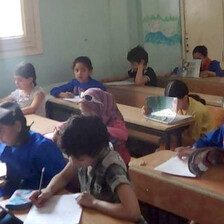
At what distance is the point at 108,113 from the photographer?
9.32ft

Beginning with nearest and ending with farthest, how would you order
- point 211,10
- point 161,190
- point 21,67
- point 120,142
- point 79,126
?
1. point 79,126
2. point 161,190
3. point 120,142
4. point 21,67
5. point 211,10

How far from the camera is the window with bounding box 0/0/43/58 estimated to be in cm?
418

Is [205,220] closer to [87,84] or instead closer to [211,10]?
[87,84]

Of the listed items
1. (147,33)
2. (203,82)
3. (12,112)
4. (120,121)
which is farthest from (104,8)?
(12,112)

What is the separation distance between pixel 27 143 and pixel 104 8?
123 inches

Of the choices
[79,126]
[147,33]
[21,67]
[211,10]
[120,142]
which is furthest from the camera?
[147,33]

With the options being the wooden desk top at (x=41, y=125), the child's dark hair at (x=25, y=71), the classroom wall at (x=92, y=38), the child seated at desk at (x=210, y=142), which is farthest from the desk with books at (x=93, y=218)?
the classroom wall at (x=92, y=38)

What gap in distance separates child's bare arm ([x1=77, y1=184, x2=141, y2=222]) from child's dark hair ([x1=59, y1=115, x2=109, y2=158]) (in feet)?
0.61

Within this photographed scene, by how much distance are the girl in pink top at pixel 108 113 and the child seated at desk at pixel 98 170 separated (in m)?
0.91

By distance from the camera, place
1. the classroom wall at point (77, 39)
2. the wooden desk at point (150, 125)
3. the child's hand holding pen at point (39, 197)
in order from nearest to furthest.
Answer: the child's hand holding pen at point (39, 197) → the wooden desk at point (150, 125) → the classroom wall at point (77, 39)

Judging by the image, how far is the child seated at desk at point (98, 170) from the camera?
1636mm

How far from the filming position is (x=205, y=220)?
6.37 ft

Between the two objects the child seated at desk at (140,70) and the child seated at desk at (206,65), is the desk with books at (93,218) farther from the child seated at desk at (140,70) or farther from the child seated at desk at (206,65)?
the child seated at desk at (206,65)

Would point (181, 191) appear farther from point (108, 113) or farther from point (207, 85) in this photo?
point (207, 85)
